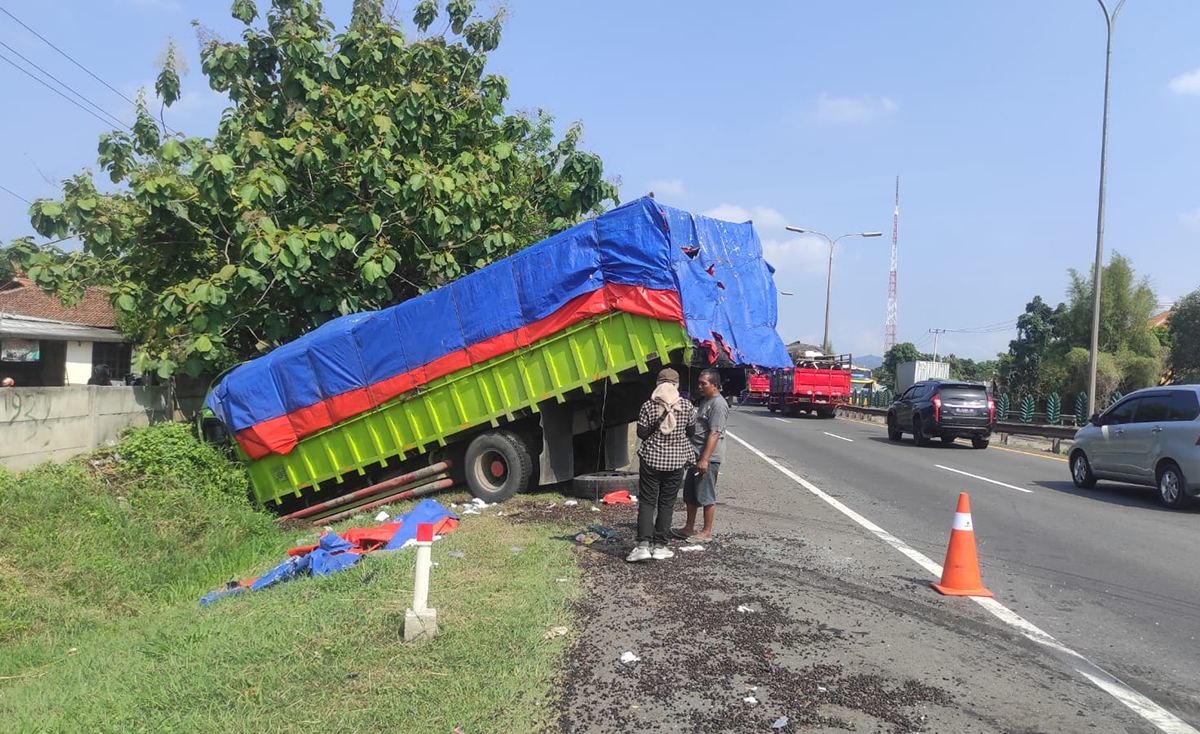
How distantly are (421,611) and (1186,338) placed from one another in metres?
51.0

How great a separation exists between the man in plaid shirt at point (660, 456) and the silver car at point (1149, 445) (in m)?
8.13

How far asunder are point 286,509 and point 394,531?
4.20 meters

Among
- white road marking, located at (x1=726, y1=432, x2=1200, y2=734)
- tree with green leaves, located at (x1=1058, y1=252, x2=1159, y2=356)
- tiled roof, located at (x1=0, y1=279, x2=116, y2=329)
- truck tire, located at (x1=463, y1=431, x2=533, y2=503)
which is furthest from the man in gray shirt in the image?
tree with green leaves, located at (x1=1058, y1=252, x2=1159, y2=356)

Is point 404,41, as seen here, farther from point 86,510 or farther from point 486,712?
point 486,712

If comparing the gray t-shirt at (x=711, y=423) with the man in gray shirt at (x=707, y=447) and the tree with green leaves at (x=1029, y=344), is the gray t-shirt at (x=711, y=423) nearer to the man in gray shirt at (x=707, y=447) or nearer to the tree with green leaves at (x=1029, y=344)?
the man in gray shirt at (x=707, y=447)

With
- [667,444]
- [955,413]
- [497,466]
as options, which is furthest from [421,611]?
[955,413]

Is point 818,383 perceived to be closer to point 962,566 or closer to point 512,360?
point 512,360

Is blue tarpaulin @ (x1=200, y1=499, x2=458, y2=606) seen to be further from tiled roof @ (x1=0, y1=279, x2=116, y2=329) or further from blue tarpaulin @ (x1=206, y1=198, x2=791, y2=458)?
tiled roof @ (x1=0, y1=279, x2=116, y2=329)

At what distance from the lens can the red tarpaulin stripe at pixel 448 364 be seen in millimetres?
9297

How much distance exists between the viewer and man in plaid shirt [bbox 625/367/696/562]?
22.7 ft

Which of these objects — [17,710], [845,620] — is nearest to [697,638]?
[845,620]

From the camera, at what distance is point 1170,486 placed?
11.3 metres

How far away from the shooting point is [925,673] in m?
4.58

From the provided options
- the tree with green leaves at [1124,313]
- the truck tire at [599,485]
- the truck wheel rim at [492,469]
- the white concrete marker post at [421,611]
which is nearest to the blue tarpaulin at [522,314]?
the truck wheel rim at [492,469]
